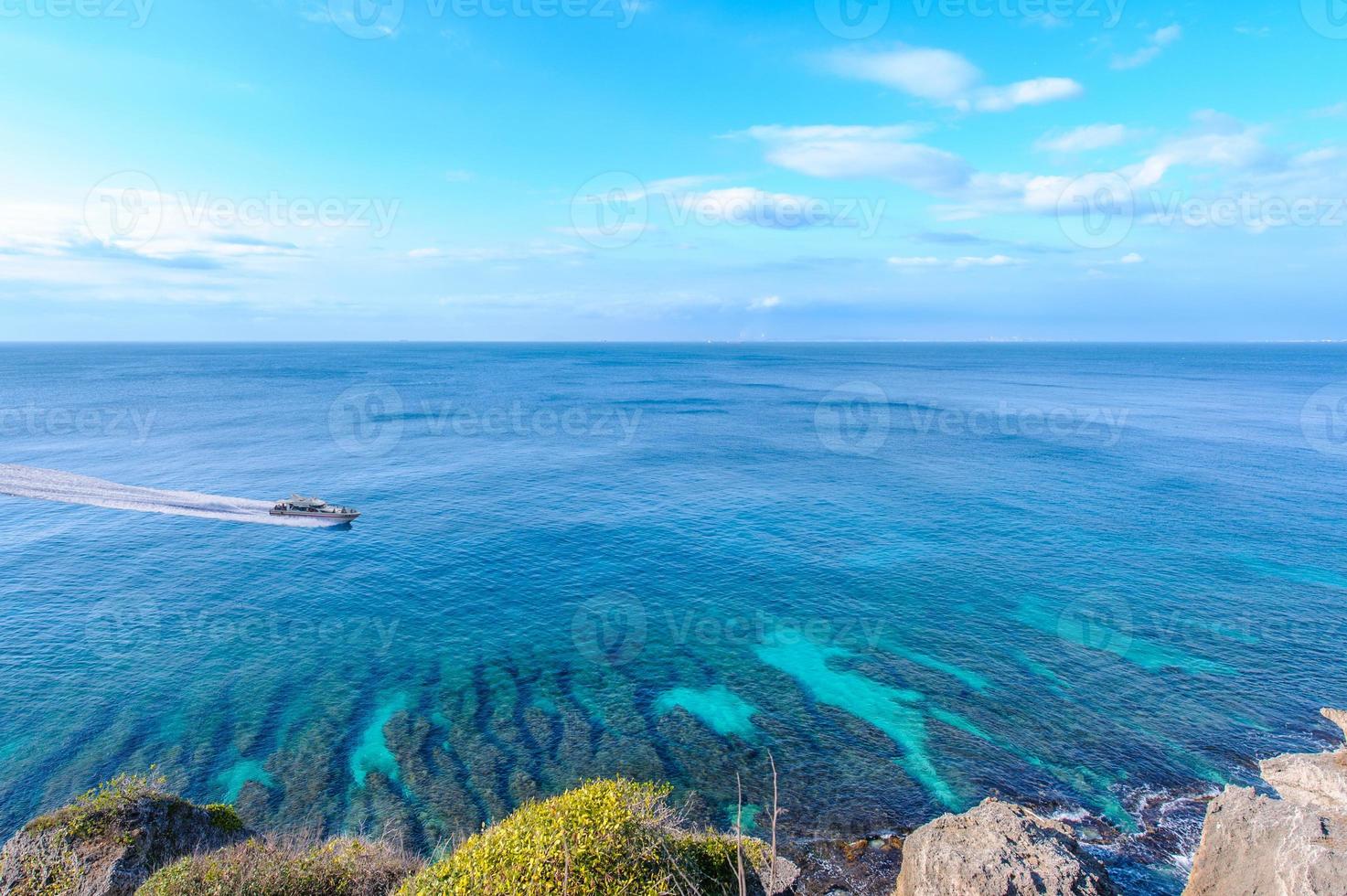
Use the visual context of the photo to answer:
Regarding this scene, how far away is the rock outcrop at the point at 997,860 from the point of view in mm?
21922

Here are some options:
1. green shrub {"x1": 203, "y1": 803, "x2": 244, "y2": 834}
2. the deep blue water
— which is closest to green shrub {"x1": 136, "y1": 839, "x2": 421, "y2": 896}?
green shrub {"x1": 203, "y1": 803, "x2": 244, "y2": 834}

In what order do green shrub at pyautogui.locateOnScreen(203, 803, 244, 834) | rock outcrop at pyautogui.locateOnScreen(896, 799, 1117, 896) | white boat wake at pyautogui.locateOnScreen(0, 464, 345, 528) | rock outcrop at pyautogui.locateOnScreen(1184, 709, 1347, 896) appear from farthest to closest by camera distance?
white boat wake at pyautogui.locateOnScreen(0, 464, 345, 528)
green shrub at pyautogui.locateOnScreen(203, 803, 244, 834)
rock outcrop at pyautogui.locateOnScreen(896, 799, 1117, 896)
rock outcrop at pyautogui.locateOnScreen(1184, 709, 1347, 896)

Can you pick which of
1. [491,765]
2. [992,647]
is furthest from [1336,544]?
[491,765]

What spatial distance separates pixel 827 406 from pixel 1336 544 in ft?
386

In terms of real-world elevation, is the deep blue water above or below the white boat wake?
below

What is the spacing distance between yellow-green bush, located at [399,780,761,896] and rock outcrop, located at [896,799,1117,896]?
7342mm

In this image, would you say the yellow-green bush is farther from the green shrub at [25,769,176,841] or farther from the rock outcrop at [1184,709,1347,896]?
the rock outcrop at [1184,709,1347,896]

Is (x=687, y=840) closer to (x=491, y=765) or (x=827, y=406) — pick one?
(x=491, y=765)

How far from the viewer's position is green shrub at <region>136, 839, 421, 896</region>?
21969 millimetres

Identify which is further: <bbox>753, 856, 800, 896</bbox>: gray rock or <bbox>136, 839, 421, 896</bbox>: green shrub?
<bbox>753, 856, 800, 896</bbox>: gray rock

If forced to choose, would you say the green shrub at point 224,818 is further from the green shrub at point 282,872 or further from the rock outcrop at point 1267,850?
the rock outcrop at point 1267,850

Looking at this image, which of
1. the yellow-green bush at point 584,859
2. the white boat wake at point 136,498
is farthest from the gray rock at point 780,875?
the white boat wake at point 136,498

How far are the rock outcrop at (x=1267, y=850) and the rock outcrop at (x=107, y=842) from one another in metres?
39.7

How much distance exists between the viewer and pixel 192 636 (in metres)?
49.7
